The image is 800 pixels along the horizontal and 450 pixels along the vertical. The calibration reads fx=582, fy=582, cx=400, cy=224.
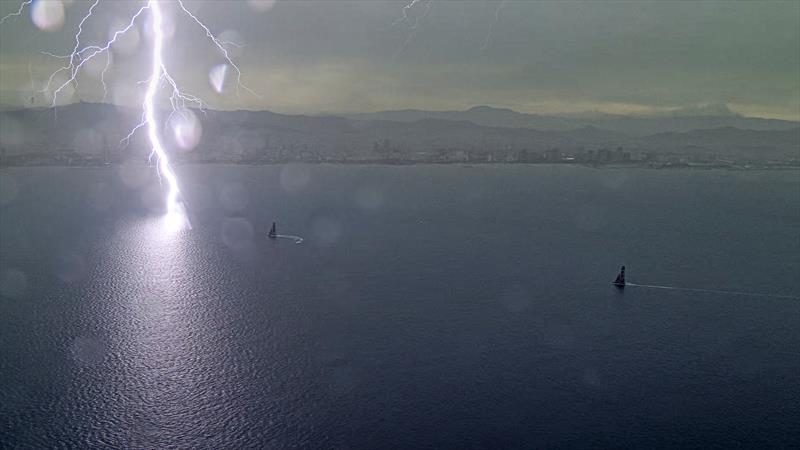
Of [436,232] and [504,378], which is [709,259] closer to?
[436,232]

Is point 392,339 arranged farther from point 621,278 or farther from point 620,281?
point 621,278

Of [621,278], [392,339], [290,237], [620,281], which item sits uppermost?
[290,237]

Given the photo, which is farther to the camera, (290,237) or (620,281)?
(290,237)

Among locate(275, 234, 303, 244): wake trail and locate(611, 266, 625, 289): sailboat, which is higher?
locate(275, 234, 303, 244): wake trail

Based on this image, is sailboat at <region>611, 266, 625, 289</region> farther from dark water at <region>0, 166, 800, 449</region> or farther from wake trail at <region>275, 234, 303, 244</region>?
wake trail at <region>275, 234, 303, 244</region>

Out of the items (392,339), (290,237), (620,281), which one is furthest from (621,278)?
(290,237)

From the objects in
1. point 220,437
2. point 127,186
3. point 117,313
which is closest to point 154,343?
point 117,313

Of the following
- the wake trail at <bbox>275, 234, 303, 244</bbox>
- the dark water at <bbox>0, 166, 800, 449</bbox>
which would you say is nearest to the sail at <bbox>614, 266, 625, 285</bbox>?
the dark water at <bbox>0, 166, 800, 449</bbox>

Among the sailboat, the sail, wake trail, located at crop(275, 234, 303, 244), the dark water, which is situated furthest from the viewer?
wake trail, located at crop(275, 234, 303, 244)

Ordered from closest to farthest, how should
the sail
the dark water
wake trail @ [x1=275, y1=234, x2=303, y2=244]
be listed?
the dark water, the sail, wake trail @ [x1=275, y1=234, x2=303, y2=244]
